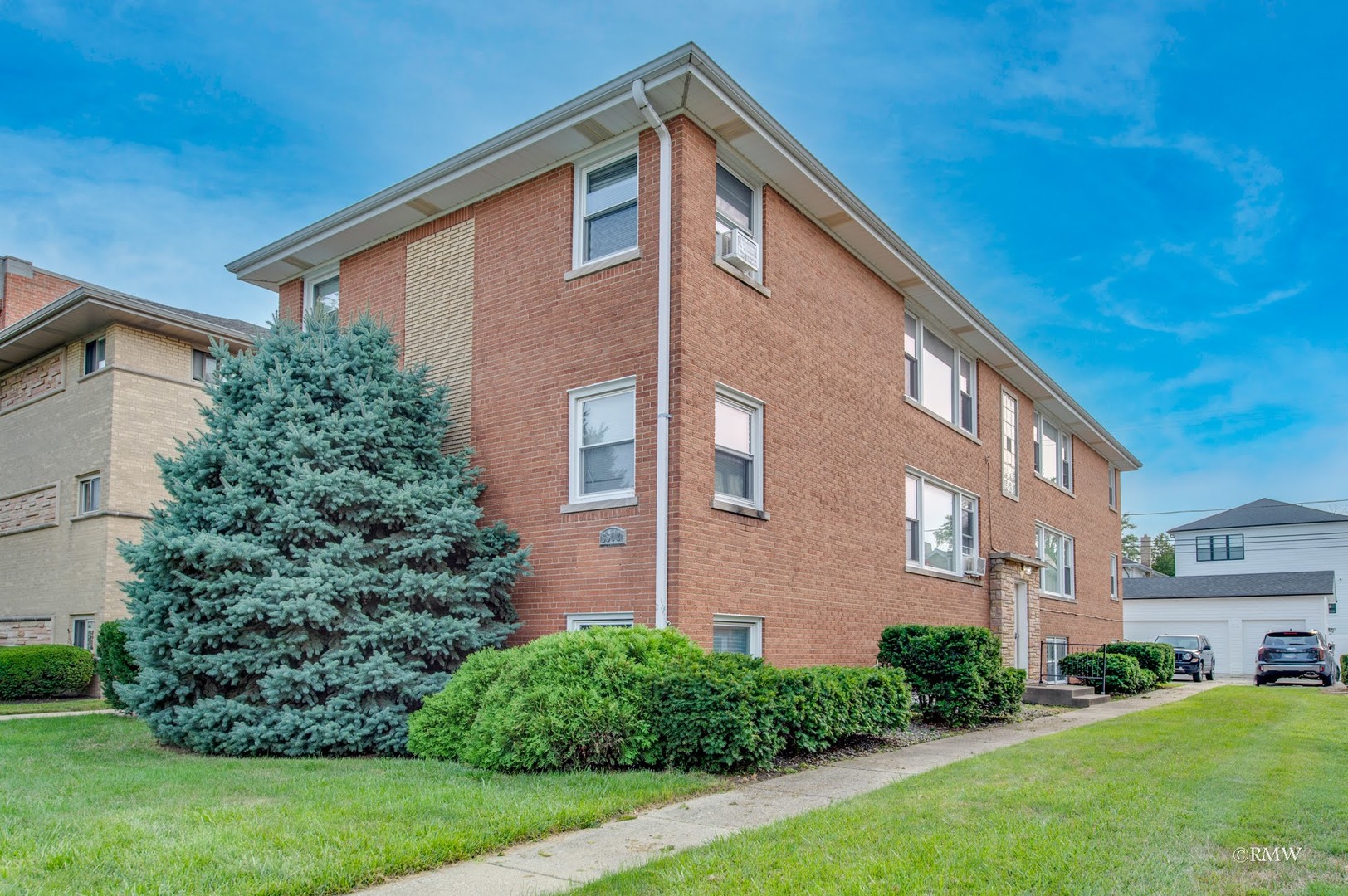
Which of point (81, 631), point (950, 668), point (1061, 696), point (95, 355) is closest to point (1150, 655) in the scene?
point (1061, 696)

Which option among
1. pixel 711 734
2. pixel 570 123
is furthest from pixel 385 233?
pixel 711 734

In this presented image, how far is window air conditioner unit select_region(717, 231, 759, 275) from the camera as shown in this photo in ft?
37.6

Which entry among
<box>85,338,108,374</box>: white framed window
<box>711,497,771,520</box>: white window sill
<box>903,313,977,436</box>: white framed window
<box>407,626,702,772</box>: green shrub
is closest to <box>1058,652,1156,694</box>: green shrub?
<box>903,313,977,436</box>: white framed window

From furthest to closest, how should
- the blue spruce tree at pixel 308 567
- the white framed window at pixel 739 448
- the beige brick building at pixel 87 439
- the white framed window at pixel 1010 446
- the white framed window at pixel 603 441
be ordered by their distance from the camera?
1. the white framed window at pixel 1010 446
2. the beige brick building at pixel 87 439
3. the white framed window at pixel 739 448
4. the white framed window at pixel 603 441
5. the blue spruce tree at pixel 308 567

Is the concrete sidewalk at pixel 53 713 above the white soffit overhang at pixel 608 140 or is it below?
below

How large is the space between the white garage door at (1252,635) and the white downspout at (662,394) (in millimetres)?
39294

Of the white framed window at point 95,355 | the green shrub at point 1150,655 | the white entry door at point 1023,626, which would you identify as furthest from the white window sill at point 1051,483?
the white framed window at point 95,355

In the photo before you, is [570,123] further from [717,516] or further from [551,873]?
[551,873]

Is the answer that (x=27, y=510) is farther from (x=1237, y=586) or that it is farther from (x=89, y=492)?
(x=1237, y=586)

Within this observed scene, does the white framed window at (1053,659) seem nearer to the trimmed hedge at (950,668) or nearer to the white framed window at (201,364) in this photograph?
the trimmed hedge at (950,668)

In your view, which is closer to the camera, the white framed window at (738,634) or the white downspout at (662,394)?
the white downspout at (662,394)

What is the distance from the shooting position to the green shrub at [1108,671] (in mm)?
20359

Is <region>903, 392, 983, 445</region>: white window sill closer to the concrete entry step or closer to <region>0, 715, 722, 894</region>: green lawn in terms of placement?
the concrete entry step

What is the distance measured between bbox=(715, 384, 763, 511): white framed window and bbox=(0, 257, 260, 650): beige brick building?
38.2 ft
